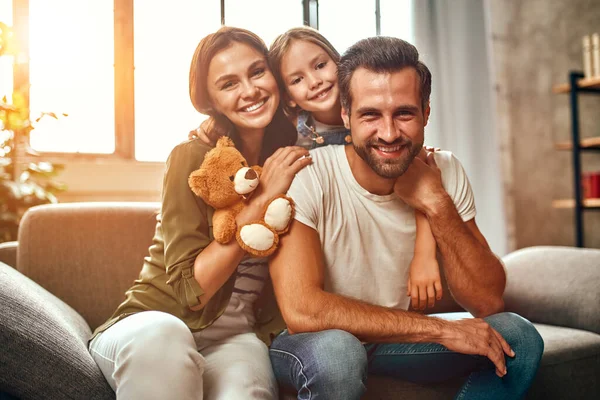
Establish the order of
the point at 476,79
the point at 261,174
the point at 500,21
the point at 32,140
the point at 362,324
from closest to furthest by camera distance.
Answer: the point at 362,324 → the point at 261,174 → the point at 32,140 → the point at 476,79 → the point at 500,21

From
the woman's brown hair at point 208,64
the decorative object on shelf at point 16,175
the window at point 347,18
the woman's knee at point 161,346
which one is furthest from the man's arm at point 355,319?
the window at point 347,18

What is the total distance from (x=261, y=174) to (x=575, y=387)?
104 centimetres

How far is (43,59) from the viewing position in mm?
2811

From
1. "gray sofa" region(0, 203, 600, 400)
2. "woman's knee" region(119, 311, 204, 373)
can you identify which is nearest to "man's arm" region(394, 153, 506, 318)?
"gray sofa" region(0, 203, 600, 400)

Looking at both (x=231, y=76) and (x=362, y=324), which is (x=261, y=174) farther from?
(x=362, y=324)

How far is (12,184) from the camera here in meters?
2.21

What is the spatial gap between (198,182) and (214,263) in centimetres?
17

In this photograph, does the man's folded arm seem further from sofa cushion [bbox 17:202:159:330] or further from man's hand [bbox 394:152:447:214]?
sofa cushion [bbox 17:202:159:330]

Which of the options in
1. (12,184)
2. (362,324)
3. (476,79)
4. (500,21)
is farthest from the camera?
(500,21)

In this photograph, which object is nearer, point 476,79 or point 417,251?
point 417,251

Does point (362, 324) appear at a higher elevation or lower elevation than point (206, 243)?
lower

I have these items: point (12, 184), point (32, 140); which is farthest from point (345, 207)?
point (32, 140)

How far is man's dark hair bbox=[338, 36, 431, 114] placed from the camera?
1.26 meters

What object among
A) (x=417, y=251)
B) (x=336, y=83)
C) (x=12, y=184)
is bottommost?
(x=417, y=251)
